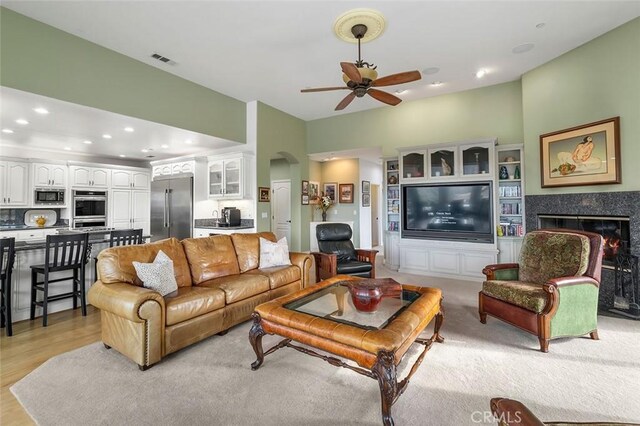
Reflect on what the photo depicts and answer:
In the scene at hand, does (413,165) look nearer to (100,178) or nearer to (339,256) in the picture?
(339,256)

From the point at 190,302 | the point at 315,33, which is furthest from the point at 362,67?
the point at 190,302

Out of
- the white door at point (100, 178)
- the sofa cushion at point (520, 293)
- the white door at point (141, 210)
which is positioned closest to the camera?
the sofa cushion at point (520, 293)

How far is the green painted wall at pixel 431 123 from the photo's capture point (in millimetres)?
Answer: 4969

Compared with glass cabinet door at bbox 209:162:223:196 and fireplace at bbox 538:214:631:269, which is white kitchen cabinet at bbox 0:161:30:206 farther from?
fireplace at bbox 538:214:631:269

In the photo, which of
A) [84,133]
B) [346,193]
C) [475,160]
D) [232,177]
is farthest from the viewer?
[346,193]

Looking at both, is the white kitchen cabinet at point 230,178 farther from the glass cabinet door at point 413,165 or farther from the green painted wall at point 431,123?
the glass cabinet door at point 413,165

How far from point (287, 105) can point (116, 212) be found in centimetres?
478

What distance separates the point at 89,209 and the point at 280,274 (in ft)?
18.1

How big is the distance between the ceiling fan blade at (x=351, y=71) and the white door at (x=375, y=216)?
6.63m

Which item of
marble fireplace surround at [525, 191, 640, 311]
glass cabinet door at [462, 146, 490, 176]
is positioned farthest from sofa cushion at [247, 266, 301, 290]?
marble fireplace surround at [525, 191, 640, 311]

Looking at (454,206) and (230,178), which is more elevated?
(230,178)

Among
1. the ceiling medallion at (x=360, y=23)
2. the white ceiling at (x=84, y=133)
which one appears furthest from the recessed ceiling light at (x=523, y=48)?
the white ceiling at (x=84, y=133)

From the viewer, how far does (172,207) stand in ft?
21.0

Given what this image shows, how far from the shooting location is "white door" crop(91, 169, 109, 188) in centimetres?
649
